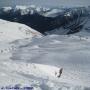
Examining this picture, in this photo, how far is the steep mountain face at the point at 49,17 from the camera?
10766 millimetres

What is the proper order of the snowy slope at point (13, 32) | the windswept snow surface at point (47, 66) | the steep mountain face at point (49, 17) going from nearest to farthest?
the windswept snow surface at point (47, 66), the snowy slope at point (13, 32), the steep mountain face at point (49, 17)

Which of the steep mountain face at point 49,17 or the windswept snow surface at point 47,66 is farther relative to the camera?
the steep mountain face at point 49,17

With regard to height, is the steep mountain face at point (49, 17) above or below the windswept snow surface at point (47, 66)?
below

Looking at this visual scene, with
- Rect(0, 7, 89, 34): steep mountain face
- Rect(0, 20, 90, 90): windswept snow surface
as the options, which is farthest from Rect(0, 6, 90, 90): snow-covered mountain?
Rect(0, 7, 89, 34): steep mountain face

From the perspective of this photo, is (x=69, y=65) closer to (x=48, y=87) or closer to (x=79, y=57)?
(x=79, y=57)

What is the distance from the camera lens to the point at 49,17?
1077 centimetres

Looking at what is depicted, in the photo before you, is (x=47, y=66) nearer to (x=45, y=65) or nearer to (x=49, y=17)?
→ (x=45, y=65)

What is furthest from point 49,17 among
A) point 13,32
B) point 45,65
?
point 45,65

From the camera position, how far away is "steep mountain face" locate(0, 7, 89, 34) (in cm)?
1077

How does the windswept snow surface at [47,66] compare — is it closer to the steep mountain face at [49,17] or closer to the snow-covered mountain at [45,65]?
the snow-covered mountain at [45,65]

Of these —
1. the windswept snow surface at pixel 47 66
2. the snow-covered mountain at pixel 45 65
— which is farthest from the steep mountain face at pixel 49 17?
the windswept snow surface at pixel 47 66

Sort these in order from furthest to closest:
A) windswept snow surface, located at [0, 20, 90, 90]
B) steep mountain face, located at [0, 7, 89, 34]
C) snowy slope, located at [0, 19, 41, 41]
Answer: steep mountain face, located at [0, 7, 89, 34]
snowy slope, located at [0, 19, 41, 41]
windswept snow surface, located at [0, 20, 90, 90]

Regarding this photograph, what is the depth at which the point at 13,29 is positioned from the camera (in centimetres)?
873

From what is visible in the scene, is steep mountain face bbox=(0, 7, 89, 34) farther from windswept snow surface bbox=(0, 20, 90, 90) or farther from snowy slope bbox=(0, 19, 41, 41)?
windswept snow surface bbox=(0, 20, 90, 90)
